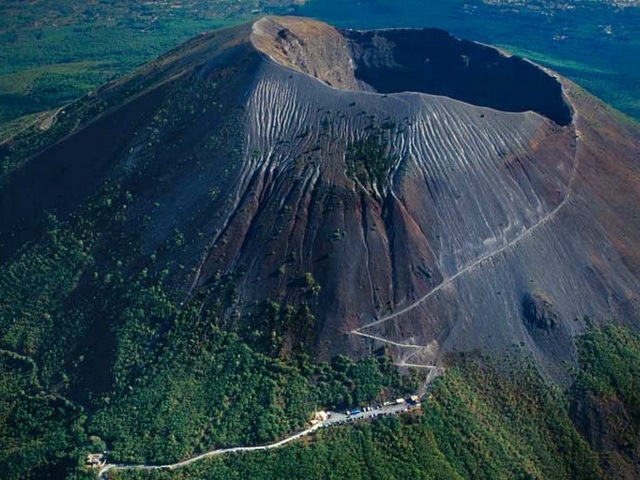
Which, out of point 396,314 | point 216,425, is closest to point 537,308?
point 396,314

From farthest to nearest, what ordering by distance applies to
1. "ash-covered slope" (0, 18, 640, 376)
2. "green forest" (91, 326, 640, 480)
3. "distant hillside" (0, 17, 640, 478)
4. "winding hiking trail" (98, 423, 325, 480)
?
"ash-covered slope" (0, 18, 640, 376) < "distant hillside" (0, 17, 640, 478) < "winding hiking trail" (98, 423, 325, 480) < "green forest" (91, 326, 640, 480)

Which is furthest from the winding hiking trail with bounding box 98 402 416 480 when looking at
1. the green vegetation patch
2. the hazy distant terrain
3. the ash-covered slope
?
the hazy distant terrain

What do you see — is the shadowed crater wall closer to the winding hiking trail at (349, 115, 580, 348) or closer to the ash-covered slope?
the ash-covered slope

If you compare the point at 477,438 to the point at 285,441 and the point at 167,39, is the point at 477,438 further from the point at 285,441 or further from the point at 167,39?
the point at 167,39

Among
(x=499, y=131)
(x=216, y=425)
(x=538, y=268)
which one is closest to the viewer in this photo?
(x=216, y=425)

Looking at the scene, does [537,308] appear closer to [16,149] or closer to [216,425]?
[216,425]

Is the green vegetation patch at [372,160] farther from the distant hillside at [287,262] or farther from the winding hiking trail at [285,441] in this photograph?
the winding hiking trail at [285,441]
